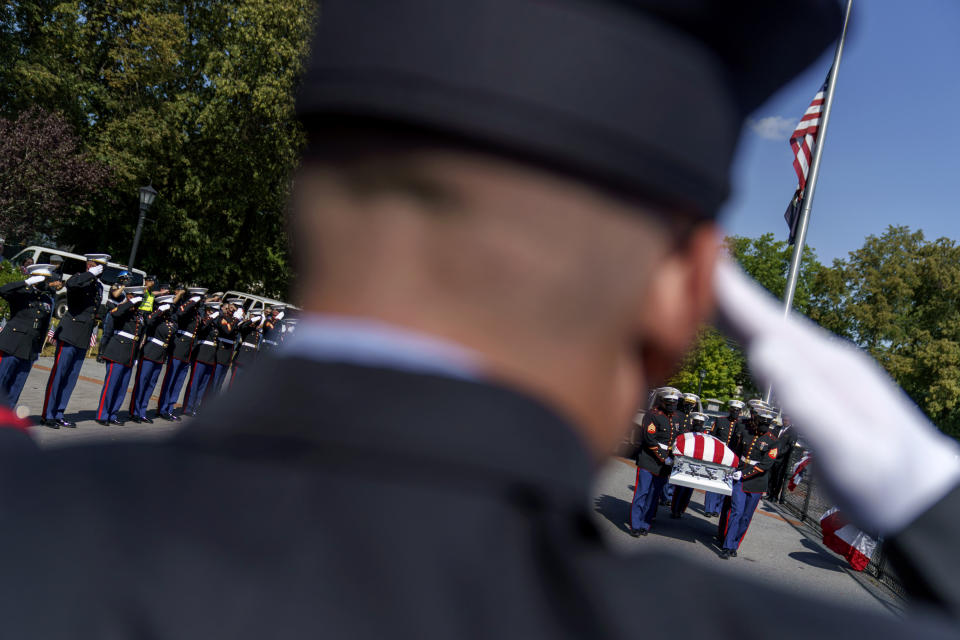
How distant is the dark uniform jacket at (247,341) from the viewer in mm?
Result: 13915

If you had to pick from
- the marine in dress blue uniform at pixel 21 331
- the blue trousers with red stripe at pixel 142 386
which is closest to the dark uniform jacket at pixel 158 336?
the blue trousers with red stripe at pixel 142 386

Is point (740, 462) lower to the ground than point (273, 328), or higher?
higher

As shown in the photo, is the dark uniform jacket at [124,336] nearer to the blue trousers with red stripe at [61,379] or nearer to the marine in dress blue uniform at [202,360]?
the blue trousers with red stripe at [61,379]

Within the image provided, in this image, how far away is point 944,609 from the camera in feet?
2.29

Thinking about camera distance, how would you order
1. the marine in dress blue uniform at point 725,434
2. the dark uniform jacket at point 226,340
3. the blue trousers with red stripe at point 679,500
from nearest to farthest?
the marine in dress blue uniform at point 725,434 < the blue trousers with red stripe at point 679,500 < the dark uniform jacket at point 226,340

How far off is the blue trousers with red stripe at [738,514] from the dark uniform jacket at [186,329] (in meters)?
8.35

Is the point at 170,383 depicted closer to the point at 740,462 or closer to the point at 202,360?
the point at 202,360

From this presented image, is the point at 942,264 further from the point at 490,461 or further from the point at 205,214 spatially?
the point at 490,461

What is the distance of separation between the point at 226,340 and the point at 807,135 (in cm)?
1100

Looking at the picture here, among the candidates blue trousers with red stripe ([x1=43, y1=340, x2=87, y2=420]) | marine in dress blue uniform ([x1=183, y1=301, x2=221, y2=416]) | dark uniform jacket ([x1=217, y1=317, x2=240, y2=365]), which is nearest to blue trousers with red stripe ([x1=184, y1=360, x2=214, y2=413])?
marine in dress blue uniform ([x1=183, y1=301, x2=221, y2=416])

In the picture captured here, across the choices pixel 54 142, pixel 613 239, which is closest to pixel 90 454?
pixel 613 239

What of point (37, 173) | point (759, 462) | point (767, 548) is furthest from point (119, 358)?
point (37, 173)

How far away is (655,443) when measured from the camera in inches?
398

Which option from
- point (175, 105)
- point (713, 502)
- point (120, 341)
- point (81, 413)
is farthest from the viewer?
point (175, 105)
